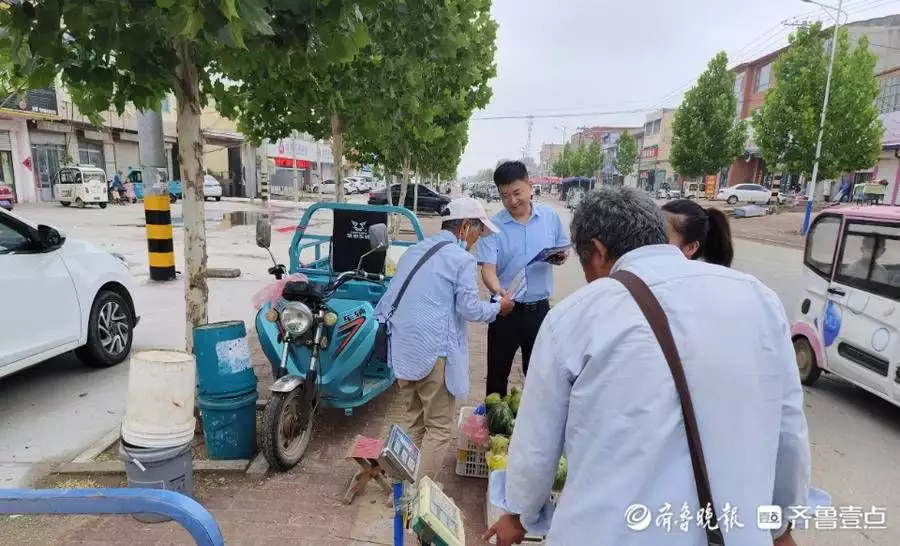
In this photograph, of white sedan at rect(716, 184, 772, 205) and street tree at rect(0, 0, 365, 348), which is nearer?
street tree at rect(0, 0, 365, 348)

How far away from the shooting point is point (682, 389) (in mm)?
1166

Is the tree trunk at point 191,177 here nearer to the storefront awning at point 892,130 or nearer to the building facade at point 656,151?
the storefront awning at point 892,130

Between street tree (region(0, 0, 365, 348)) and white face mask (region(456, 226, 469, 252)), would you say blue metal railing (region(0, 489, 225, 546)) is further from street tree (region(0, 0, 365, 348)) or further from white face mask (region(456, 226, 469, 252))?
white face mask (region(456, 226, 469, 252))

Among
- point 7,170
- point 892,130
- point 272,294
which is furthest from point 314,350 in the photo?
point 892,130

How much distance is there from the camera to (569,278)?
10555 mm

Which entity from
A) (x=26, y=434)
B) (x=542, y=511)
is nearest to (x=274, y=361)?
(x=26, y=434)

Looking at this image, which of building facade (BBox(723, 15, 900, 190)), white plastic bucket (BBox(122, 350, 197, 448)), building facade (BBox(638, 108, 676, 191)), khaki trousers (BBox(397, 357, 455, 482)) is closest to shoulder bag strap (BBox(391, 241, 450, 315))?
khaki trousers (BBox(397, 357, 455, 482))

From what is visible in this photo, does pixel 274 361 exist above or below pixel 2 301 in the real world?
below

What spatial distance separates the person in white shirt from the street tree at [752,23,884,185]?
73.6ft

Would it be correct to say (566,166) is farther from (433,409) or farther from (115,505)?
(115,505)

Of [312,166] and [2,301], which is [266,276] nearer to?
[2,301]

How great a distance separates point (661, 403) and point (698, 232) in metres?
1.76

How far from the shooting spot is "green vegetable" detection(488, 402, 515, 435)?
317 centimetres

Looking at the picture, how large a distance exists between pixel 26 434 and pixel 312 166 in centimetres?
4744
